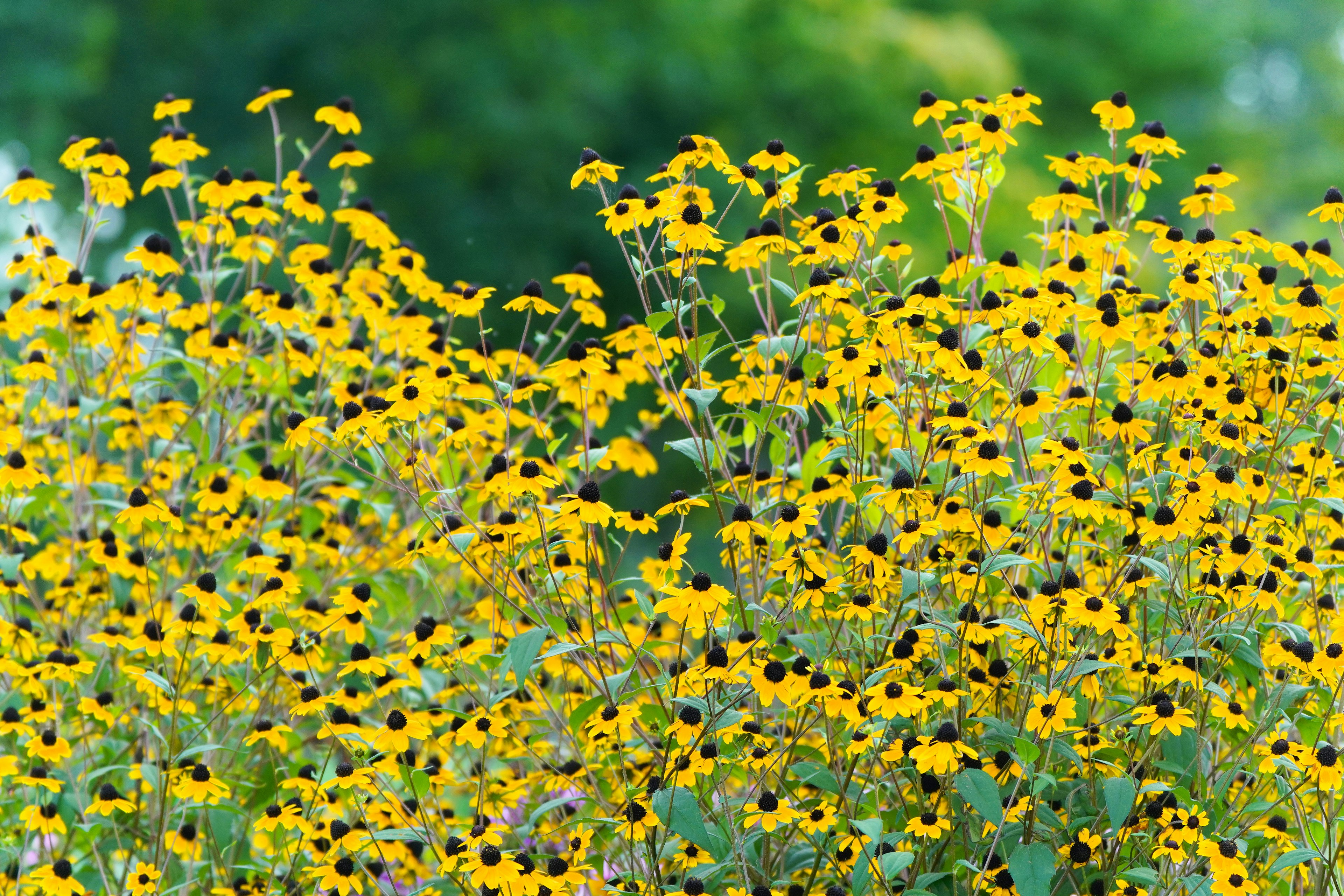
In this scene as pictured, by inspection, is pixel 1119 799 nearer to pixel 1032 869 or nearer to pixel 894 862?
pixel 1032 869

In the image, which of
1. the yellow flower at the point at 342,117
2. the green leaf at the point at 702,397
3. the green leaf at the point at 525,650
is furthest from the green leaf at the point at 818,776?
the yellow flower at the point at 342,117

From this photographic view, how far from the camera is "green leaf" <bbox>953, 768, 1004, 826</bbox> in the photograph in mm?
Result: 2354

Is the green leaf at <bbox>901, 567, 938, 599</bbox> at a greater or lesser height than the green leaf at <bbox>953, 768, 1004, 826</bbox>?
greater

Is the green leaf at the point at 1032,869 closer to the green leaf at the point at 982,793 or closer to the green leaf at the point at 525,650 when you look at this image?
the green leaf at the point at 982,793

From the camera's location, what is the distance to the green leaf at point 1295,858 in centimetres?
241

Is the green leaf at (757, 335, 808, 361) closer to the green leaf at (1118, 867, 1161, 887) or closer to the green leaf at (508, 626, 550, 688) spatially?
the green leaf at (508, 626, 550, 688)

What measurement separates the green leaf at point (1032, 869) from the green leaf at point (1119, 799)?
0.14 m

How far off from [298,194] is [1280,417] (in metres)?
2.85

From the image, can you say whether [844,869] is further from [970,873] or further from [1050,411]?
[1050,411]

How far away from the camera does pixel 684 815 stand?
2.46 metres

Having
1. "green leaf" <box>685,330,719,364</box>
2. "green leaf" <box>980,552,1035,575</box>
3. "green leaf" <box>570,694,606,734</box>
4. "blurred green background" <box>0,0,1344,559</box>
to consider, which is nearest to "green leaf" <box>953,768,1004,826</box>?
"green leaf" <box>980,552,1035,575</box>

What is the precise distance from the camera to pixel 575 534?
9.00 feet

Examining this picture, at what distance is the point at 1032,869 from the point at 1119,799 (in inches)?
8.5

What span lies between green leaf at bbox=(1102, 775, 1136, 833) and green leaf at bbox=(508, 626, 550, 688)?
112cm
